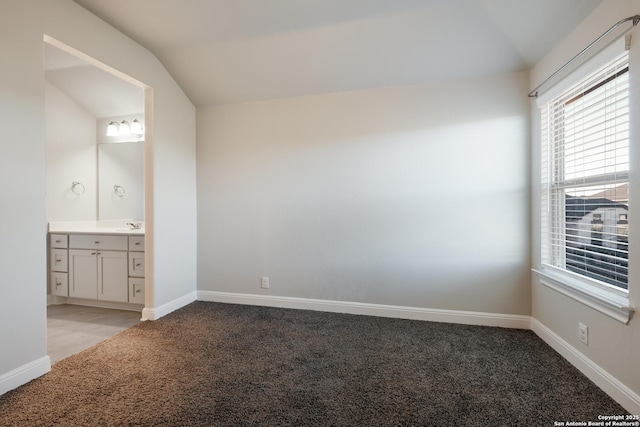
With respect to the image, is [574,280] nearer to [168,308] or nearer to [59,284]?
[168,308]

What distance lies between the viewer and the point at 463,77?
2961 mm

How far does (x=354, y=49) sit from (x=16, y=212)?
2.70 meters

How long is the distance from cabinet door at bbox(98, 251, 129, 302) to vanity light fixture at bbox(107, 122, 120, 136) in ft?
5.10

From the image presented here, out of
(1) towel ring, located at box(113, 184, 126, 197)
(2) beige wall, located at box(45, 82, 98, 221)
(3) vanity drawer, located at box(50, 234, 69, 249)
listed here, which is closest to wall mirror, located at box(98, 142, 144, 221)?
(1) towel ring, located at box(113, 184, 126, 197)

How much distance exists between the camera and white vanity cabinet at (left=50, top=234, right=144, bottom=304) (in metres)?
3.43

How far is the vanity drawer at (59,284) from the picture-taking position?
3.67m

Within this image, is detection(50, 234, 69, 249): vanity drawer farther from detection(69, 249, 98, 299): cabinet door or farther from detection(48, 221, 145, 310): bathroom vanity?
detection(69, 249, 98, 299): cabinet door

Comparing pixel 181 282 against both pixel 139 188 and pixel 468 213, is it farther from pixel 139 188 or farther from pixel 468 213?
pixel 468 213

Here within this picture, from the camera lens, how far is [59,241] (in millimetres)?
3668

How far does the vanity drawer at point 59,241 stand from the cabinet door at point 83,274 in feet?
0.37

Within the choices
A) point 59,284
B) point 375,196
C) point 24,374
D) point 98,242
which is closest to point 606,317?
point 375,196

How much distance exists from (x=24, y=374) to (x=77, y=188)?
8.80 ft

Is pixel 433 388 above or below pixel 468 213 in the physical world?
A: below

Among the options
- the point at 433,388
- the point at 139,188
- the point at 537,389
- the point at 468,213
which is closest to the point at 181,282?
the point at 139,188
